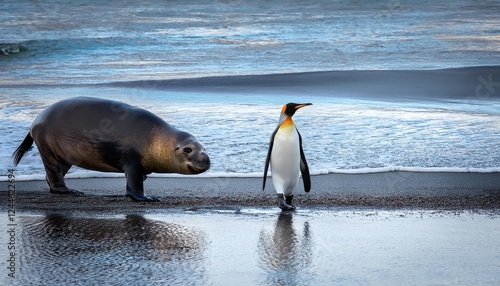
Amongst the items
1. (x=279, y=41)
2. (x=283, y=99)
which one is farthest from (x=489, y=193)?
(x=279, y=41)

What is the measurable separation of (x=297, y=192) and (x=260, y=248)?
234 cm

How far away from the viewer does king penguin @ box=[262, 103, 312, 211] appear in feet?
22.7

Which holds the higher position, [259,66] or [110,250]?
[259,66]

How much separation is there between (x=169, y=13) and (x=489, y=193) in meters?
32.9

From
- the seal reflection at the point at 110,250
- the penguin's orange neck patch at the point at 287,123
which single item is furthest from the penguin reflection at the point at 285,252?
the penguin's orange neck patch at the point at 287,123

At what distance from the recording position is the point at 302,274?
4.69m

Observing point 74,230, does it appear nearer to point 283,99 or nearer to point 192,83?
point 283,99

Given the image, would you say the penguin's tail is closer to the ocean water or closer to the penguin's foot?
the ocean water

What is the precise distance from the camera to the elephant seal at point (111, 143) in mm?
7387

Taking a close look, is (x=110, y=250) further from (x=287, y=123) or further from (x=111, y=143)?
(x=111, y=143)

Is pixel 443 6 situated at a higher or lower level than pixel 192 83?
higher

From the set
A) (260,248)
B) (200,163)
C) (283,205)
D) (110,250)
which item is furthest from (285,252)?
(200,163)

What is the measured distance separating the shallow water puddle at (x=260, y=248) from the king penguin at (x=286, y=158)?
0.39 m

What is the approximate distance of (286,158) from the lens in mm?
7035
